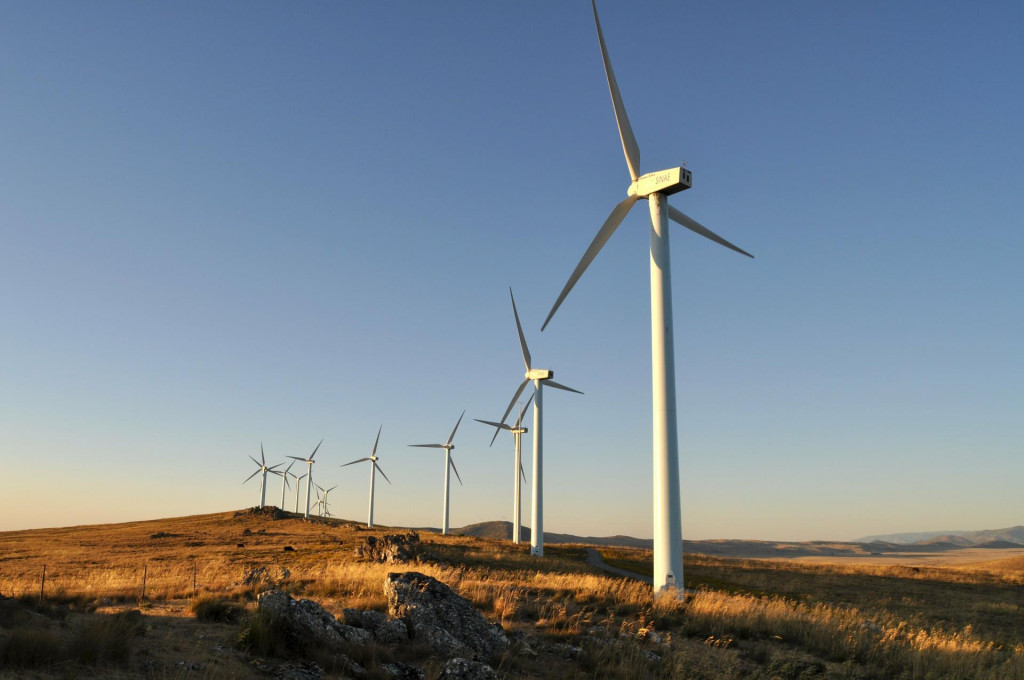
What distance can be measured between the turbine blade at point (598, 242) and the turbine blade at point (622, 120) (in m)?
1.59

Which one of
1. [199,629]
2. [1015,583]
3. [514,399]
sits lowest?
[1015,583]

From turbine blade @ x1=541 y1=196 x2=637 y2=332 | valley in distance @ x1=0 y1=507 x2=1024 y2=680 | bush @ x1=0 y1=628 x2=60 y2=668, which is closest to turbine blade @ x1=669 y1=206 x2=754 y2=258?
turbine blade @ x1=541 y1=196 x2=637 y2=332

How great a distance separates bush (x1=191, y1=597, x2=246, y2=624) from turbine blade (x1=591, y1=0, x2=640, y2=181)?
A: 981 inches

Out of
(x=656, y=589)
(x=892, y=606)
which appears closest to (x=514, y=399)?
(x=892, y=606)

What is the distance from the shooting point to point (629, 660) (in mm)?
14180

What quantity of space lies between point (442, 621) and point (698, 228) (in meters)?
26.1

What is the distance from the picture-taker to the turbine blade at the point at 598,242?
32978 millimetres

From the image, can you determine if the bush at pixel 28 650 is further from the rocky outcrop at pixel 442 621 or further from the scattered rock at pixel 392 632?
the rocky outcrop at pixel 442 621

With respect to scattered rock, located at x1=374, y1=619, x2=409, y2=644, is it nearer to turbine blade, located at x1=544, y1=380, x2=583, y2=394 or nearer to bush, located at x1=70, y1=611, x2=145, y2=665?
bush, located at x1=70, y1=611, x2=145, y2=665

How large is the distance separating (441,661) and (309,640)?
2603 mm

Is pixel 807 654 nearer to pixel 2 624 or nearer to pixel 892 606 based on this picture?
pixel 2 624

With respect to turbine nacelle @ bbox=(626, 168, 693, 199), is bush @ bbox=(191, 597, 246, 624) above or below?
below

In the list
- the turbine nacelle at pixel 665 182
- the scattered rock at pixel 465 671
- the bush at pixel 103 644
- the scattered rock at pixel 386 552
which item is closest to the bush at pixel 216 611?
the bush at pixel 103 644

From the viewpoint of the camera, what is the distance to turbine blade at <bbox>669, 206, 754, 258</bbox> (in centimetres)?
3456
